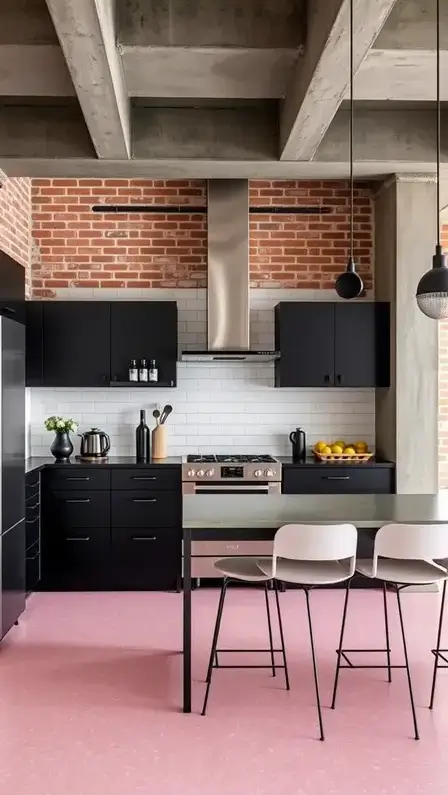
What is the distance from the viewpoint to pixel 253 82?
14.8 ft

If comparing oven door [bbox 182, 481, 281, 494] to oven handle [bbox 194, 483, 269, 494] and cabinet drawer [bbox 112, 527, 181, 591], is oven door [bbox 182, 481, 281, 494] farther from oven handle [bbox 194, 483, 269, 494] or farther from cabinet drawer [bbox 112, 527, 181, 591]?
cabinet drawer [bbox 112, 527, 181, 591]

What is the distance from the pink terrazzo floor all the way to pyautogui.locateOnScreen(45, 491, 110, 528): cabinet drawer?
856 mm

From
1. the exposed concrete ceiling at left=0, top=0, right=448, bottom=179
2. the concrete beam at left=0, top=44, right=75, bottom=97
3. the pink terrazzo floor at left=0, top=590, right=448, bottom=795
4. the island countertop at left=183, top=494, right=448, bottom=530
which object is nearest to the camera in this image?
the pink terrazzo floor at left=0, top=590, right=448, bottom=795

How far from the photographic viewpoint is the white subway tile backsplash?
21.9ft

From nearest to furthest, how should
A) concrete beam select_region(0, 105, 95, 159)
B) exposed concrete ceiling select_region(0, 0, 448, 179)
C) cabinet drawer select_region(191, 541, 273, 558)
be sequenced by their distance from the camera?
exposed concrete ceiling select_region(0, 0, 448, 179) → concrete beam select_region(0, 105, 95, 159) → cabinet drawer select_region(191, 541, 273, 558)

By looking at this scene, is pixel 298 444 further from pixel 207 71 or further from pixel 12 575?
pixel 207 71

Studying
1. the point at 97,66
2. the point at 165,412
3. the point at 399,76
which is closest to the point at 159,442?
the point at 165,412

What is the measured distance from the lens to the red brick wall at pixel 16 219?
5.74 meters

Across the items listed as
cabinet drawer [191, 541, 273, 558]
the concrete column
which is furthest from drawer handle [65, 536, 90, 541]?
the concrete column

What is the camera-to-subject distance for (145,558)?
598cm

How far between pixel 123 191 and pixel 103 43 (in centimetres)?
309

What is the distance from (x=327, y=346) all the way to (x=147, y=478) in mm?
1906

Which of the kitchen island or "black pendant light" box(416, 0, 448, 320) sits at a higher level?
"black pendant light" box(416, 0, 448, 320)

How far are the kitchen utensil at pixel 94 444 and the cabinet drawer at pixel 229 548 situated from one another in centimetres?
119
